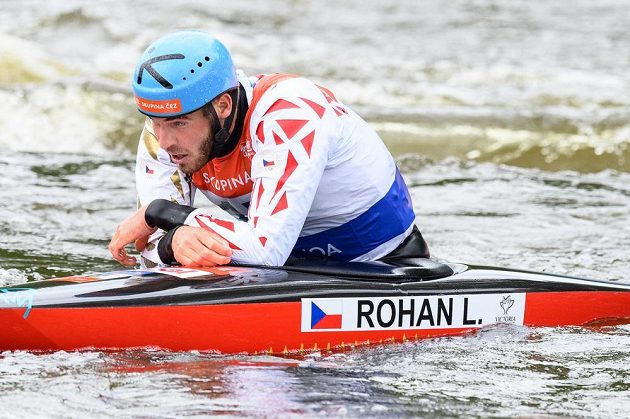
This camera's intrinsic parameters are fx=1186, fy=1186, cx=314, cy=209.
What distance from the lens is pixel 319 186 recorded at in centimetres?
465

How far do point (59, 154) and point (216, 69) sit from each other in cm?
554

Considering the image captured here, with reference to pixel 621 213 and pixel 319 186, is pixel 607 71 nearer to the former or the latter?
pixel 621 213

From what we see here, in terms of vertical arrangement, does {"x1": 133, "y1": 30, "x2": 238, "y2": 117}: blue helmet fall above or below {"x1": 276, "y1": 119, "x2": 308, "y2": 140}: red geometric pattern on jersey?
above

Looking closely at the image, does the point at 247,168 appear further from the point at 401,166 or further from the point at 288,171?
the point at 401,166

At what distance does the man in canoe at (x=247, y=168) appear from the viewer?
4.29 metres

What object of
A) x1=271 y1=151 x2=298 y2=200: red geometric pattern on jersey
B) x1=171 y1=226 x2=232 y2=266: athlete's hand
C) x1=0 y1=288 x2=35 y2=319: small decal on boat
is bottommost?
x1=0 y1=288 x2=35 y2=319: small decal on boat

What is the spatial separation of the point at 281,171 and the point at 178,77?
0.50 metres

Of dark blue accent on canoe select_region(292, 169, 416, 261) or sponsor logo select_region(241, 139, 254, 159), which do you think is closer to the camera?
sponsor logo select_region(241, 139, 254, 159)

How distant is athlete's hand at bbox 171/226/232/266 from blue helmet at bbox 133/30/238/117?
0.46m

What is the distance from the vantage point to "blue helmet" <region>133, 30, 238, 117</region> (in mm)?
4250

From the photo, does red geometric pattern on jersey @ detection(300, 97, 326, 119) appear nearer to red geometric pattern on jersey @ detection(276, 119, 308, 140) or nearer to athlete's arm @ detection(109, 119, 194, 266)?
red geometric pattern on jersey @ detection(276, 119, 308, 140)

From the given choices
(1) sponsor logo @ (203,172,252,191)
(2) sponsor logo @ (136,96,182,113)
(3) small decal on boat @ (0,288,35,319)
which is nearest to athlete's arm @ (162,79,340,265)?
(1) sponsor logo @ (203,172,252,191)

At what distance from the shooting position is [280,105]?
4395 mm

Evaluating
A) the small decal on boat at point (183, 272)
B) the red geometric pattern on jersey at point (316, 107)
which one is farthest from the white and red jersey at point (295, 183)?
the small decal on boat at point (183, 272)
